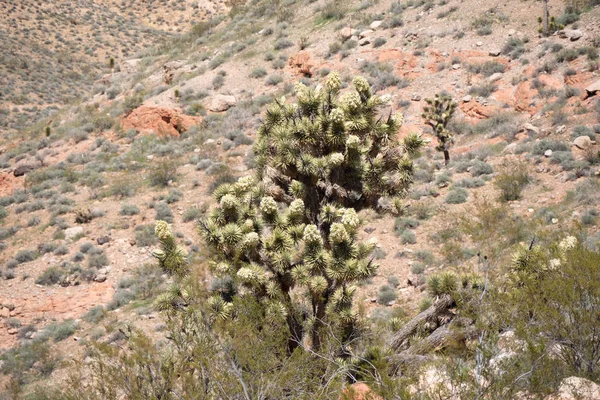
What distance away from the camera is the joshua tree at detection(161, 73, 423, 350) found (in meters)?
7.96

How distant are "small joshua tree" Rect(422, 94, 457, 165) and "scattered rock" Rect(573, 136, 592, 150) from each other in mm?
4741

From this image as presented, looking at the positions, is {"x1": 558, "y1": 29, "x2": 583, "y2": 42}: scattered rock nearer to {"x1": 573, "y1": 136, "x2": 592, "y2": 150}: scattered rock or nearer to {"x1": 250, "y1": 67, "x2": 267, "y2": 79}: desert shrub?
{"x1": 573, "y1": 136, "x2": 592, "y2": 150}: scattered rock

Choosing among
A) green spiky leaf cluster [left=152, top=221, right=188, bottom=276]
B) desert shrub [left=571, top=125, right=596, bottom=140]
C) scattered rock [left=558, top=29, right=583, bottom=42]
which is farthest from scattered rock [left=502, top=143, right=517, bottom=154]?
green spiky leaf cluster [left=152, top=221, right=188, bottom=276]

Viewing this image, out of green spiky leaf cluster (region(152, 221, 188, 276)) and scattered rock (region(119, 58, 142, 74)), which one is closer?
green spiky leaf cluster (region(152, 221, 188, 276))

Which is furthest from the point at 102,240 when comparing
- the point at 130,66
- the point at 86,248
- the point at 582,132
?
the point at 130,66

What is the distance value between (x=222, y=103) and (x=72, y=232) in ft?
39.8

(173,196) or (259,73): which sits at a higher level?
(259,73)

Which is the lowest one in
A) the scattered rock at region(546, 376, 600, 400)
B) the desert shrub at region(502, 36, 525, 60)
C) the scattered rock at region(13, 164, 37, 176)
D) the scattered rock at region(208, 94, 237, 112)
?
the desert shrub at region(502, 36, 525, 60)

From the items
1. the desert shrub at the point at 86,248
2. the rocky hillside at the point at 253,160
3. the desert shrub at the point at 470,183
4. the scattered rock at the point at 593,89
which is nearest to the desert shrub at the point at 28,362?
the rocky hillside at the point at 253,160

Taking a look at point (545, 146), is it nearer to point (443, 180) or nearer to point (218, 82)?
point (443, 180)

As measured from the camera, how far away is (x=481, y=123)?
2148 cm

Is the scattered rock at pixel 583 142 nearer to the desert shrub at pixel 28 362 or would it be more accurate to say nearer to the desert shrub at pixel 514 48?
the desert shrub at pixel 514 48

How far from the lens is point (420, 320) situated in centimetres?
886

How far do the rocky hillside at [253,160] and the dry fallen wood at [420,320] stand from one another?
0.81 metres
